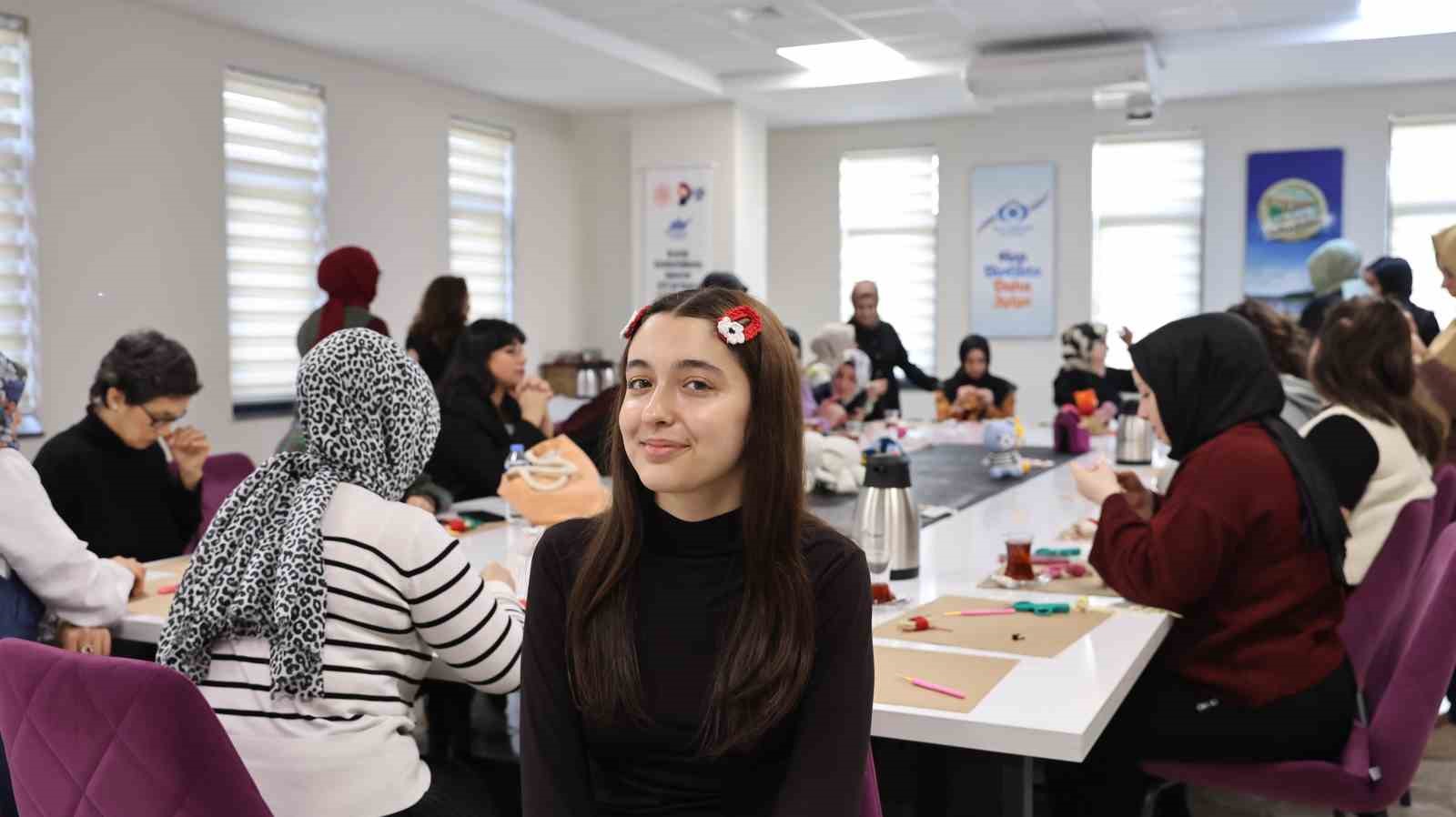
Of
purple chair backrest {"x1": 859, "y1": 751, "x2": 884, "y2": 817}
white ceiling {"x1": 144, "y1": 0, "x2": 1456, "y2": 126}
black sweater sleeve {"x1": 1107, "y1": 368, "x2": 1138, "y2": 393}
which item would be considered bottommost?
purple chair backrest {"x1": 859, "y1": 751, "x2": 884, "y2": 817}

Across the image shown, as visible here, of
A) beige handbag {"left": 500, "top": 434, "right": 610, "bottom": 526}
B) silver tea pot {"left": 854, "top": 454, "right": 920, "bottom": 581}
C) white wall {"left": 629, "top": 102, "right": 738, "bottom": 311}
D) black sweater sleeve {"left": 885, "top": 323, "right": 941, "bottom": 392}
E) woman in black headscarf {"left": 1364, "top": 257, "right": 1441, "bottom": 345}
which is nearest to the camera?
silver tea pot {"left": 854, "top": 454, "right": 920, "bottom": 581}

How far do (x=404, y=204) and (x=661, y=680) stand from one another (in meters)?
6.79

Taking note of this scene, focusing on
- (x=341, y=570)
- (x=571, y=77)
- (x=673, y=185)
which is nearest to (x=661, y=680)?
(x=341, y=570)

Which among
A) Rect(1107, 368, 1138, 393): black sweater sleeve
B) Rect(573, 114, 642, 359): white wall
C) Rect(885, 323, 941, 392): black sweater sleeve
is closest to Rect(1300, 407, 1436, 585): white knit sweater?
Rect(1107, 368, 1138, 393): black sweater sleeve

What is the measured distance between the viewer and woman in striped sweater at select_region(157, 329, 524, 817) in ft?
5.74

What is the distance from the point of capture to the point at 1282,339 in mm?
4297

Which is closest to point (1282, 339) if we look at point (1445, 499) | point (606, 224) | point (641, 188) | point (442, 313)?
point (1445, 499)

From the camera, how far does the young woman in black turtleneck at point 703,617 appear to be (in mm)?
1378

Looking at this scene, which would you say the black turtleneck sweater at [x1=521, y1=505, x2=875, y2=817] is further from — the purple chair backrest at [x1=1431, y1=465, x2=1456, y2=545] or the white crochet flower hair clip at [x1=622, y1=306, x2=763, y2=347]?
Result: the purple chair backrest at [x1=1431, y1=465, x2=1456, y2=545]

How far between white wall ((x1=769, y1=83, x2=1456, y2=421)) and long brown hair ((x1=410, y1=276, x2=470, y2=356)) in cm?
581

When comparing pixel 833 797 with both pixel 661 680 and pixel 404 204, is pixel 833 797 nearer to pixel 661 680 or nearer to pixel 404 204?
pixel 661 680

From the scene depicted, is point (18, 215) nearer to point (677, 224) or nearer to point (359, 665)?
point (677, 224)

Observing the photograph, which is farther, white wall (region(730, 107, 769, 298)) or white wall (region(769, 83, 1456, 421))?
white wall (region(730, 107, 769, 298))

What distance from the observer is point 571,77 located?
7945mm
